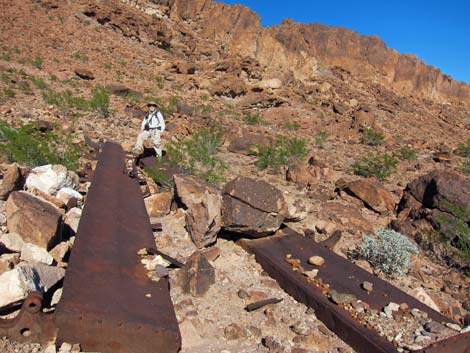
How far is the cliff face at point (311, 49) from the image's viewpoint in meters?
24.0

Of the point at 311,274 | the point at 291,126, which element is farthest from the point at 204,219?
the point at 291,126

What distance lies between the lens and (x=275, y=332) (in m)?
2.43

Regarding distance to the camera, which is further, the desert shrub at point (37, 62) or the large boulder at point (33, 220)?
the desert shrub at point (37, 62)

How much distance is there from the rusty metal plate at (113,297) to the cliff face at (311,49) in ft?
66.9

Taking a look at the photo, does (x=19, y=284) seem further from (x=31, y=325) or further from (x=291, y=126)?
(x=291, y=126)

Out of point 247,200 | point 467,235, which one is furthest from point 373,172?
point 247,200

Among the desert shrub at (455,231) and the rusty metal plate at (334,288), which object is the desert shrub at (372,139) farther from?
the rusty metal plate at (334,288)

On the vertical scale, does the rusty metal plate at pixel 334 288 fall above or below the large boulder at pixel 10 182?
above

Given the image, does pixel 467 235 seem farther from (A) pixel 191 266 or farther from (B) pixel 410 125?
(B) pixel 410 125

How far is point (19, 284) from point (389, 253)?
317cm

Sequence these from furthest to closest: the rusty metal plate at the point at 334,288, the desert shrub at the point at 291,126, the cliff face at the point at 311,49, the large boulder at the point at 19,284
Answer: the cliff face at the point at 311,49 → the desert shrub at the point at 291,126 → the rusty metal plate at the point at 334,288 → the large boulder at the point at 19,284

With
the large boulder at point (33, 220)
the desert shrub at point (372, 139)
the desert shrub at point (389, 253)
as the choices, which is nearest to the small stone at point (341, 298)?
the desert shrub at point (389, 253)

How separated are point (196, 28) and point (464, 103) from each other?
29.7 metres

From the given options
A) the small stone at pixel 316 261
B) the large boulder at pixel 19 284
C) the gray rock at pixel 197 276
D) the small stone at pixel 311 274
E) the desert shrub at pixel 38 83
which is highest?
the desert shrub at pixel 38 83
